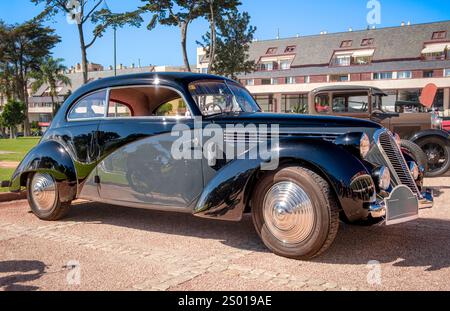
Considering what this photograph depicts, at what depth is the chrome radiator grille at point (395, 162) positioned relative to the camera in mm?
3896

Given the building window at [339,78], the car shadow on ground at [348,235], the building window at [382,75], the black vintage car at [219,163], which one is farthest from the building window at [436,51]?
the black vintage car at [219,163]

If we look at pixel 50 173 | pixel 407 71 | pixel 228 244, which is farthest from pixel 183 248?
pixel 407 71

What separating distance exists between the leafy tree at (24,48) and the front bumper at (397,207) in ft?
168

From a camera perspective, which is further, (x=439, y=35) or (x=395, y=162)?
(x=439, y=35)

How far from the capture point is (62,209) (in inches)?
210

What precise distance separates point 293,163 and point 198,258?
1.20 m

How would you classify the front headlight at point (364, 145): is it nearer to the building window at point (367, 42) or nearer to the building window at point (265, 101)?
the building window at point (265, 101)

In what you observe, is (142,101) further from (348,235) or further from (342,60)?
(342,60)

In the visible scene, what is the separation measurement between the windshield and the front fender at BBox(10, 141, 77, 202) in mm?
1814

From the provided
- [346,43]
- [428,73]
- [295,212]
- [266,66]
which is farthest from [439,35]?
[295,212]

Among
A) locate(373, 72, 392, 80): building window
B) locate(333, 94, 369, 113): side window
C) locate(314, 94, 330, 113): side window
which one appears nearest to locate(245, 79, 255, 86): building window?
locate(373, 72, 392, 80): building window

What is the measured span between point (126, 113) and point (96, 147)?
0.59m

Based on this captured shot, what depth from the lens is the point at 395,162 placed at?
13.2 ft

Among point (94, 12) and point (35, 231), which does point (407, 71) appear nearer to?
point (94, 12)
